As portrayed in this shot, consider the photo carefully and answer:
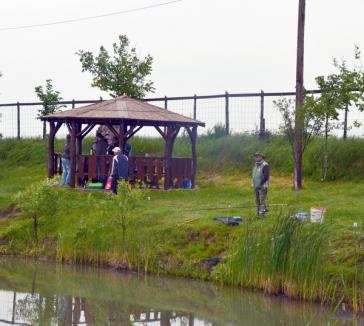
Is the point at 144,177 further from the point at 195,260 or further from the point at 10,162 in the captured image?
the point at 10,162

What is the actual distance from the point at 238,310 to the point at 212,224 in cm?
398

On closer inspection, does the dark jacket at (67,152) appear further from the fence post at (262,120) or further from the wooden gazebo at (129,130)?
the fence post at (262,120)

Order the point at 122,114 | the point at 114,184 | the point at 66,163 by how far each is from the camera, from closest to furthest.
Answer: the point at 114,184
the point at 122,114
the point at 66,163

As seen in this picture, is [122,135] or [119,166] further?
[122,135]

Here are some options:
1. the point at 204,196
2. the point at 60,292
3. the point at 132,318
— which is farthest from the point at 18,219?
the point at 132,318

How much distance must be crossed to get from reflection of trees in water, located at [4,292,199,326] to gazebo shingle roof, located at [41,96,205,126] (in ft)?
35.0

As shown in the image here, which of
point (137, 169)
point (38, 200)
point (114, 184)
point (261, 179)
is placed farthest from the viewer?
point (137, 169)

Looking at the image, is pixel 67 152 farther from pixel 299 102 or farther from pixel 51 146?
pixel 299 102

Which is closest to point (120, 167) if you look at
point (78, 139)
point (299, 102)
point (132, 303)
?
point (78, 139)

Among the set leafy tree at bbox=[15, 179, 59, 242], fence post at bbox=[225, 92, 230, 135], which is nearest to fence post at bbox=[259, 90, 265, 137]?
fence post at bbox=[225, 92, 230, 135]

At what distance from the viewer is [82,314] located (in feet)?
62.3

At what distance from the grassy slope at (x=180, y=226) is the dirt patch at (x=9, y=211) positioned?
29 cm

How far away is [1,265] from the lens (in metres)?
24.5

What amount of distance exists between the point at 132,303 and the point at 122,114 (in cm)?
1130
